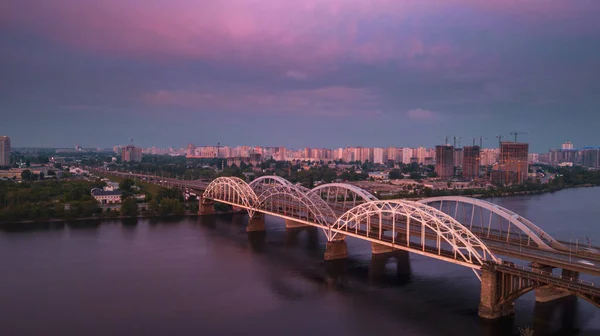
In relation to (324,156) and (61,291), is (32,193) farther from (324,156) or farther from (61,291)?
(324,156)

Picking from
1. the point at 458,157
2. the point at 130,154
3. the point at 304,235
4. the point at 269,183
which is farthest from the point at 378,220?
the point at 130,154

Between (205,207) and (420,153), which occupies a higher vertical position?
(420,153)

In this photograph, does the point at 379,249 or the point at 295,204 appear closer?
the point at 379,249

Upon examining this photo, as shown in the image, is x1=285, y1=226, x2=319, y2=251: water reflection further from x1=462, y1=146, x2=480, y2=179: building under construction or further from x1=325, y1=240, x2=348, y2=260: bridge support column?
x1=462, y1=146, x2=480, y2=179: building under construction

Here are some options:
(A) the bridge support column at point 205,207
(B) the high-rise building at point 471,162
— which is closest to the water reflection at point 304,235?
(A) the bridge support column at point 205,207

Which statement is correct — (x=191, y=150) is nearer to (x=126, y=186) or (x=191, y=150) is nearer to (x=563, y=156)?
(x=563, y=156)

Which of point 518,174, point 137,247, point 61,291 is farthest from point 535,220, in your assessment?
point 518,174
